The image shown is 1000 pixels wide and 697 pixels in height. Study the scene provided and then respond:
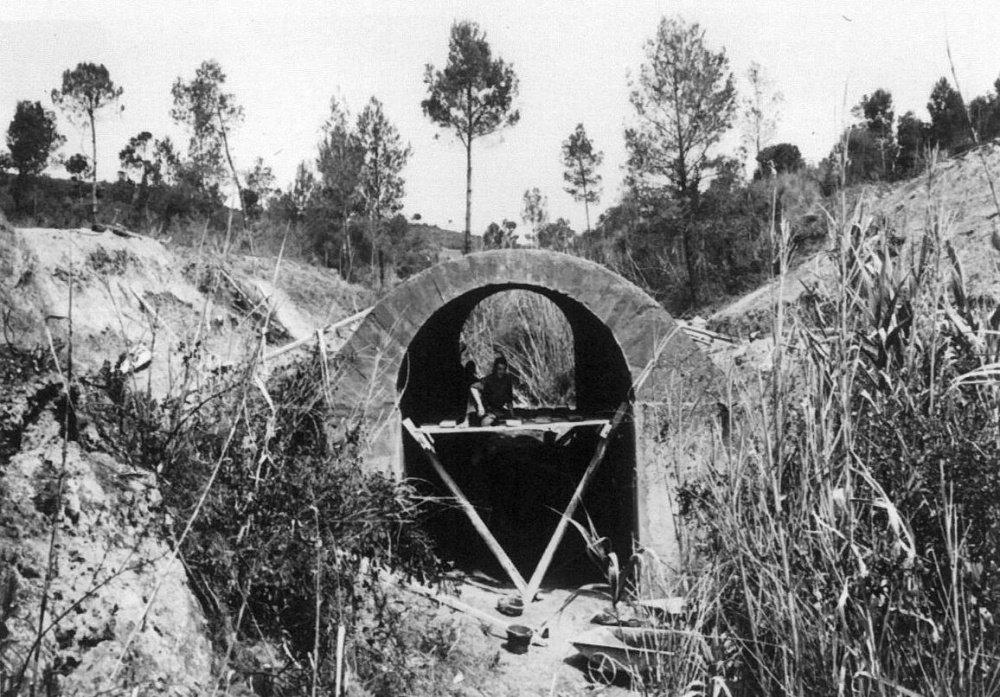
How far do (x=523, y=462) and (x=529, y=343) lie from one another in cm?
441

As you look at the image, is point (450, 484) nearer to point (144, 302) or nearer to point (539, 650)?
point (539, 650)

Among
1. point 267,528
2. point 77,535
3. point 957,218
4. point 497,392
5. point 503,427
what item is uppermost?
point 957,218

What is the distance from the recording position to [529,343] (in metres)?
15.3

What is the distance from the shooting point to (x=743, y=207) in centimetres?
2169

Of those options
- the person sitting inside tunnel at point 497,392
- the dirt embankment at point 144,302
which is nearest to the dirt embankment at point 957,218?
the person sitting inside tunnel at point 497,392

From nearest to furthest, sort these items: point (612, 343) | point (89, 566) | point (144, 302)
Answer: point (89, 566) < point (144, 302) < point (612, 343)

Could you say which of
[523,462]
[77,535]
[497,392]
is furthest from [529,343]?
[77,535]

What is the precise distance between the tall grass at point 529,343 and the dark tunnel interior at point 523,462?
2329 mm

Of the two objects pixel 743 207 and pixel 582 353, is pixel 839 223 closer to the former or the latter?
pixel 582 353

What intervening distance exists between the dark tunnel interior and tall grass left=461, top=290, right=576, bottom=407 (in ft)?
7.64

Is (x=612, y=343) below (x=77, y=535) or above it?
above

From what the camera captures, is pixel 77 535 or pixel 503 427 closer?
pixel 77 535

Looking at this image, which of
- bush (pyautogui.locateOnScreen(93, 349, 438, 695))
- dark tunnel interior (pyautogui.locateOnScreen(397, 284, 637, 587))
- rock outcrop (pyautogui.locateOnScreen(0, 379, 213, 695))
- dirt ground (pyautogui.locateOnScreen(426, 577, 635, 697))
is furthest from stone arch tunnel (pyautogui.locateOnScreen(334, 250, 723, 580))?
rock outcrop (pyautogui.locateOnScreen(0, 379, 213, 695))

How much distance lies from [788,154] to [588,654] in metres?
30.9
